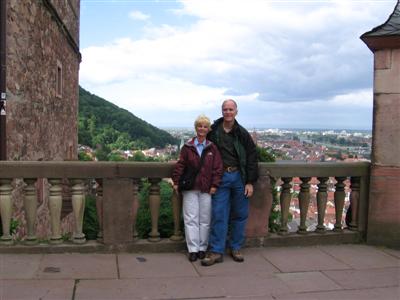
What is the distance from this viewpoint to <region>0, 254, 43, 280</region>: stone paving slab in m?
4.14

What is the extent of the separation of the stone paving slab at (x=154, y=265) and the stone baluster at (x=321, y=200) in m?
1.72

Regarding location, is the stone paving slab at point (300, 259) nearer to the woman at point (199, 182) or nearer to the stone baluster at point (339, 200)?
the stone baluster at point (339, 200)

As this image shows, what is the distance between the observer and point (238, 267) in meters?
→ 4.64

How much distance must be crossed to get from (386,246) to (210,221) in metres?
2.18

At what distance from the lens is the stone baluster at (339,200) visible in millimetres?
5660

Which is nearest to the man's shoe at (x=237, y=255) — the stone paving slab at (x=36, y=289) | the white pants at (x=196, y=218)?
the white pants at (x=196, y=218)

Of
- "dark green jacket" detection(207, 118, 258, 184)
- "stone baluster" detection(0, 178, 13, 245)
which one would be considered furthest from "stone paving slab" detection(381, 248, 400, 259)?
"stone baluster" detection(0, 178, 13, 245)

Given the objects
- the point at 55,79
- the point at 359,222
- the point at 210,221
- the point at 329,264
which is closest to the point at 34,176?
the point at 210,221

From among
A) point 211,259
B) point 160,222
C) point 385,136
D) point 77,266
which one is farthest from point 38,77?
point 385,136

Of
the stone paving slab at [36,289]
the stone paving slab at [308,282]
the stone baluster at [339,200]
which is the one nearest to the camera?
the stone paving slab at [36,289]

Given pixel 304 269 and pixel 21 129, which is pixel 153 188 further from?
pixel 21 129

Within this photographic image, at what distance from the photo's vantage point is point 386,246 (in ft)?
18.0

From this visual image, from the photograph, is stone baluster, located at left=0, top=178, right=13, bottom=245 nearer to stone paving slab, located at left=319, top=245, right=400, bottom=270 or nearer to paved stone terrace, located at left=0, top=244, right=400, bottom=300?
paved stone terrace, located at left=0, top=244, right=400, bottom=300

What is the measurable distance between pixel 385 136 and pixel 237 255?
2.17 metres
